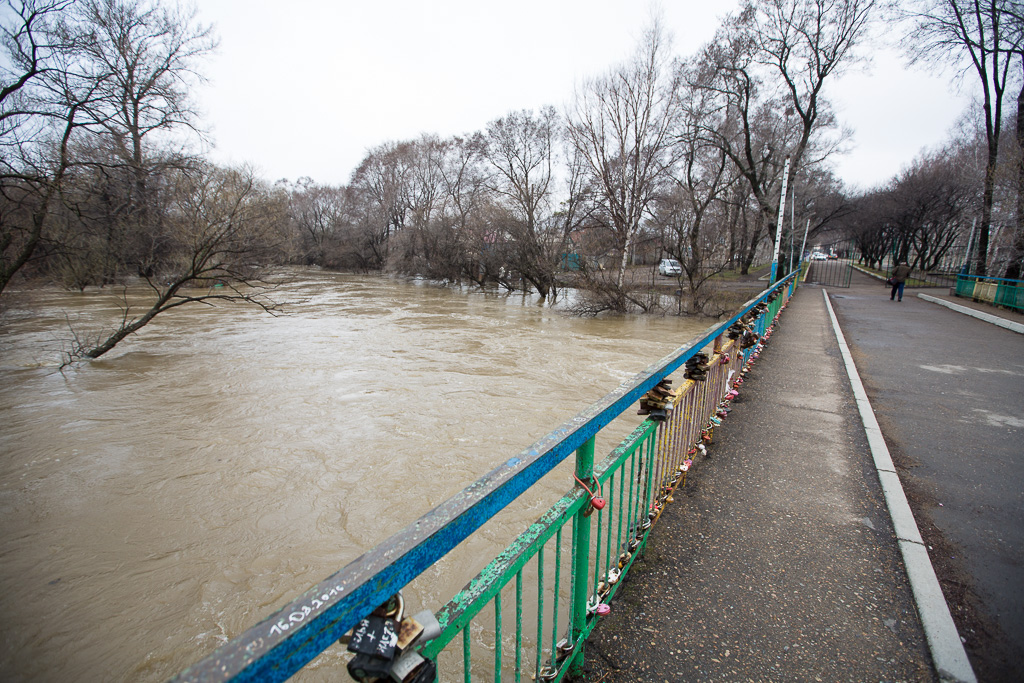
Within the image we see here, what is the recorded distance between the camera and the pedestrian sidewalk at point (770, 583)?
207cm

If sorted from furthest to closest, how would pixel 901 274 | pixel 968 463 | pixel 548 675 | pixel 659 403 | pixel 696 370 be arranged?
1. pixel 901 274
2. pixel 968 463
3. pixel 696 370
4. pixel 659 403
5. pixel 548 675

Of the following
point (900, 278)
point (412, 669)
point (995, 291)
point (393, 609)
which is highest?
point (900, 278)

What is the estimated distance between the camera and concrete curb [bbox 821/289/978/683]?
204cm

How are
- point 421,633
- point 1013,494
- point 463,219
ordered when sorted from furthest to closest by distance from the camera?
point 463,219, point 1013,494, point 421,633

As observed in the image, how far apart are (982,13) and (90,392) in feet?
109

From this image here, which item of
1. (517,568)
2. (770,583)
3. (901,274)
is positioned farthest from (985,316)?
(517,568)

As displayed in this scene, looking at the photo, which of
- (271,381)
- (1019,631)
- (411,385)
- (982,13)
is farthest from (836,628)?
(982,13)

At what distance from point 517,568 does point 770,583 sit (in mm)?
1845

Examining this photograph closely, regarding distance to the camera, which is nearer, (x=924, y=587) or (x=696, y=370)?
(x=924, y=587)

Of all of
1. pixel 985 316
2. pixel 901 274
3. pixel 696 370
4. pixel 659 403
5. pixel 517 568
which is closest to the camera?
pixel 517 568

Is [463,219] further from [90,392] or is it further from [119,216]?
[90,392]

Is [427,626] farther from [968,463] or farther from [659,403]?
[968,463]

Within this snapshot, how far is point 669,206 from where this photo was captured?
803 inches

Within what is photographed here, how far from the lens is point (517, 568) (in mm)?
1512
